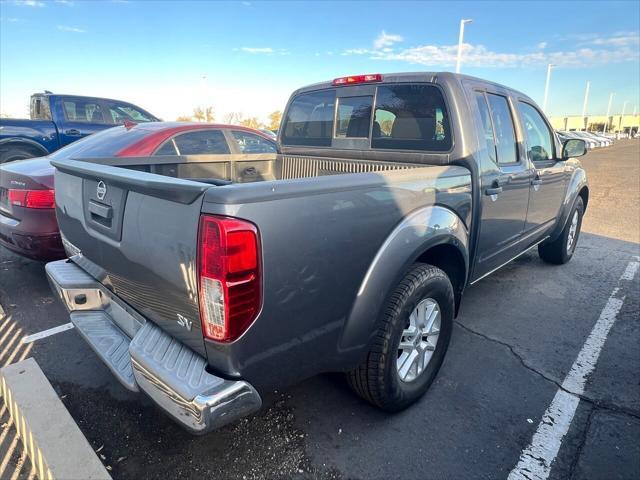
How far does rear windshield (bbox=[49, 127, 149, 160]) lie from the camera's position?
4445mm

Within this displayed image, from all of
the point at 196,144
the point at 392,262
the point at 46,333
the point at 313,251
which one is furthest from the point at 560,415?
the point at 196,144

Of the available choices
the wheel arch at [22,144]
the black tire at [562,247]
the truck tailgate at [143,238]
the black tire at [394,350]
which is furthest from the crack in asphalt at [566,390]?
the wheel arch at [22,144]

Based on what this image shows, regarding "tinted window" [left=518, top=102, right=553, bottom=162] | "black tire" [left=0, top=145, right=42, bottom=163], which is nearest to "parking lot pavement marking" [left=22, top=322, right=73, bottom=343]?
"tinted window" [left=518, top=102, right=553, bottom=162]

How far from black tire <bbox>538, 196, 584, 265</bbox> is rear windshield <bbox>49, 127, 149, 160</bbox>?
5.14m

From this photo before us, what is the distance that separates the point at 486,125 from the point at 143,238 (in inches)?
100

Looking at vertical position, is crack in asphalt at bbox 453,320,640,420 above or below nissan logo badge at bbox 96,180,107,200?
below

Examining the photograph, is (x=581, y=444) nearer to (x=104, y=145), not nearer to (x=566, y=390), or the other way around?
(x=566, y=390)

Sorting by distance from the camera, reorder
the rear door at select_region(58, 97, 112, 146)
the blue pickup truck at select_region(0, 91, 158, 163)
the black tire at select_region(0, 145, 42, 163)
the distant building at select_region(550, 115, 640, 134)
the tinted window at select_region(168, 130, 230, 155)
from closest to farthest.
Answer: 1. the tinted window at select_region(168, 130, 230, 155)
2. the black tire at select_region(0, 145, 42, 163)
3. the blue pickup truck at select_region(0, 91, 158, 163)
4. the rear door at select_region(58, 97, 112, 146)
5. the distant building at select_region(550, 115, 640, 134)

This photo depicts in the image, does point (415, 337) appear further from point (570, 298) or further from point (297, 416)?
point (570, 298)

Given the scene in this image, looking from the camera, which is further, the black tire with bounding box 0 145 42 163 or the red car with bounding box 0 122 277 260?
the black tire with bounding box 0 145 42 163

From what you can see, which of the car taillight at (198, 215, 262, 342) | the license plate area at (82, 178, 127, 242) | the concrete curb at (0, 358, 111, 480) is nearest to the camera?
the car taillight at (198, 215, 262, 342)

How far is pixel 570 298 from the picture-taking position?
422 cm

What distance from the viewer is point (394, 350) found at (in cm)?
221

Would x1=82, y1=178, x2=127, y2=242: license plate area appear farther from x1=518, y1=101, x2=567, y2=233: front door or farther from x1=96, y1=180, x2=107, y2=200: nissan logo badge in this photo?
x1=518, y1=101, x2=567, y2=233: front door
